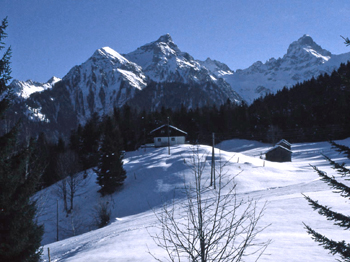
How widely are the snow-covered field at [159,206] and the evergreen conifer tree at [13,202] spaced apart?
3.34 meters

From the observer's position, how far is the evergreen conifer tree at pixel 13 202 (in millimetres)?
7973

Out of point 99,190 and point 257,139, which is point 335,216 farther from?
point 257,139

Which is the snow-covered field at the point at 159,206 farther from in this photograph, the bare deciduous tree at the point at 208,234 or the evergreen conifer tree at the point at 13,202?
the evergreen conifer tree at the point at 13,202

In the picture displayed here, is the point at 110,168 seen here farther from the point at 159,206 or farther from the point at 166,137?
the point at 166,137

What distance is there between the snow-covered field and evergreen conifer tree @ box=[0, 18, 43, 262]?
334 centimetres

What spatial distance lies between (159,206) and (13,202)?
19231mm

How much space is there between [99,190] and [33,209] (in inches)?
1099

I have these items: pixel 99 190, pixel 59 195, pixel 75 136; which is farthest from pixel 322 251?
pixel 75 136

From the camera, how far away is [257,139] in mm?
76312

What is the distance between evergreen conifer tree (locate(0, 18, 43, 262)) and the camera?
7973 mm

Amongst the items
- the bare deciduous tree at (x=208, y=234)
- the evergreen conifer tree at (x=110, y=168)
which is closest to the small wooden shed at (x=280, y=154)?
the evergreen conifer tree at (x=110, y=168)

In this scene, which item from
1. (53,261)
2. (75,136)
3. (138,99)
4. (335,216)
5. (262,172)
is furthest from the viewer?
(138,99)

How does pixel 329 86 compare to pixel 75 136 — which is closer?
pixel 75 136

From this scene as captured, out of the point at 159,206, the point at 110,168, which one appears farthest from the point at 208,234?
the point at 110,168
